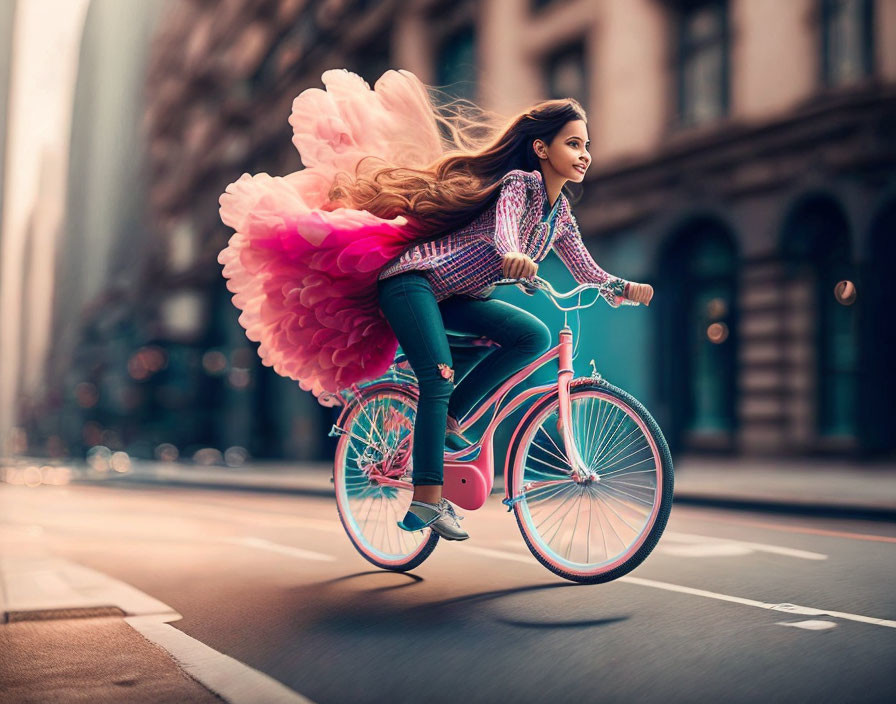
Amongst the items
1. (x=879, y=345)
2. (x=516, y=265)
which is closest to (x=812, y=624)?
(x=516, y=265)

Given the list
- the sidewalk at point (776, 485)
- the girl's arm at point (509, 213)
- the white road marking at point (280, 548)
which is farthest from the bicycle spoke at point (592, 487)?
the white road marking at point (280, 548)

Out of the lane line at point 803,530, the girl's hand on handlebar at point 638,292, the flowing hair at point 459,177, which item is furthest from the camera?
the lane line at point 803,530

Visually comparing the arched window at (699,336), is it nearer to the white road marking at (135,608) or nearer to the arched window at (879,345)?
the arched window at (879,345)

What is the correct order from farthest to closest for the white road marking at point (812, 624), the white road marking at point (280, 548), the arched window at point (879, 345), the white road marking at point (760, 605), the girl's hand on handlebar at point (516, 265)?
the arched window at point (879, 345), the white road marking at point (280, 548), the girl's hand on handlebar at point (516, 265), the white road marking at point (760, 605), the white road marking at point (812, 624)

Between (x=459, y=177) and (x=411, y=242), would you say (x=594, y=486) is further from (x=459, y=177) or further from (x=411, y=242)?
(x=459, y=177)

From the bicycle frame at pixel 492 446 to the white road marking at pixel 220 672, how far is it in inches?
52.8

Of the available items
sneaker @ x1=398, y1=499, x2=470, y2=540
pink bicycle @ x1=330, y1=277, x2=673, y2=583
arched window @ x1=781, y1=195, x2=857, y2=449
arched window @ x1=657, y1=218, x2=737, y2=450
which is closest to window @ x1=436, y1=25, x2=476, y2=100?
arched window @ x1=657, y1=218, x2=737, y2=450

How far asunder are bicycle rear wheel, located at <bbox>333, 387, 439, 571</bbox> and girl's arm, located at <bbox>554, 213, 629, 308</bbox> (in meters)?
1.00

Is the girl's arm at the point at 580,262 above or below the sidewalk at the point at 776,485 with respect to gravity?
above

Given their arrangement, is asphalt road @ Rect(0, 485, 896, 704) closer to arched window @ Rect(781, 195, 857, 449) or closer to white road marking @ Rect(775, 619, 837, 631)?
white road marking @ Rect(775, 619, 837, 631)

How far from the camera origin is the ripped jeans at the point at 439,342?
465 cm

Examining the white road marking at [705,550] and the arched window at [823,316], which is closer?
the white road marking at [705,550]

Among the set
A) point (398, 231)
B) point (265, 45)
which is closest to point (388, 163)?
point (398, 231)

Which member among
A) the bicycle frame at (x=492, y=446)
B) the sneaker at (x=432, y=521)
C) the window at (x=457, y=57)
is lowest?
the sneaker at (x=432, y=521)
